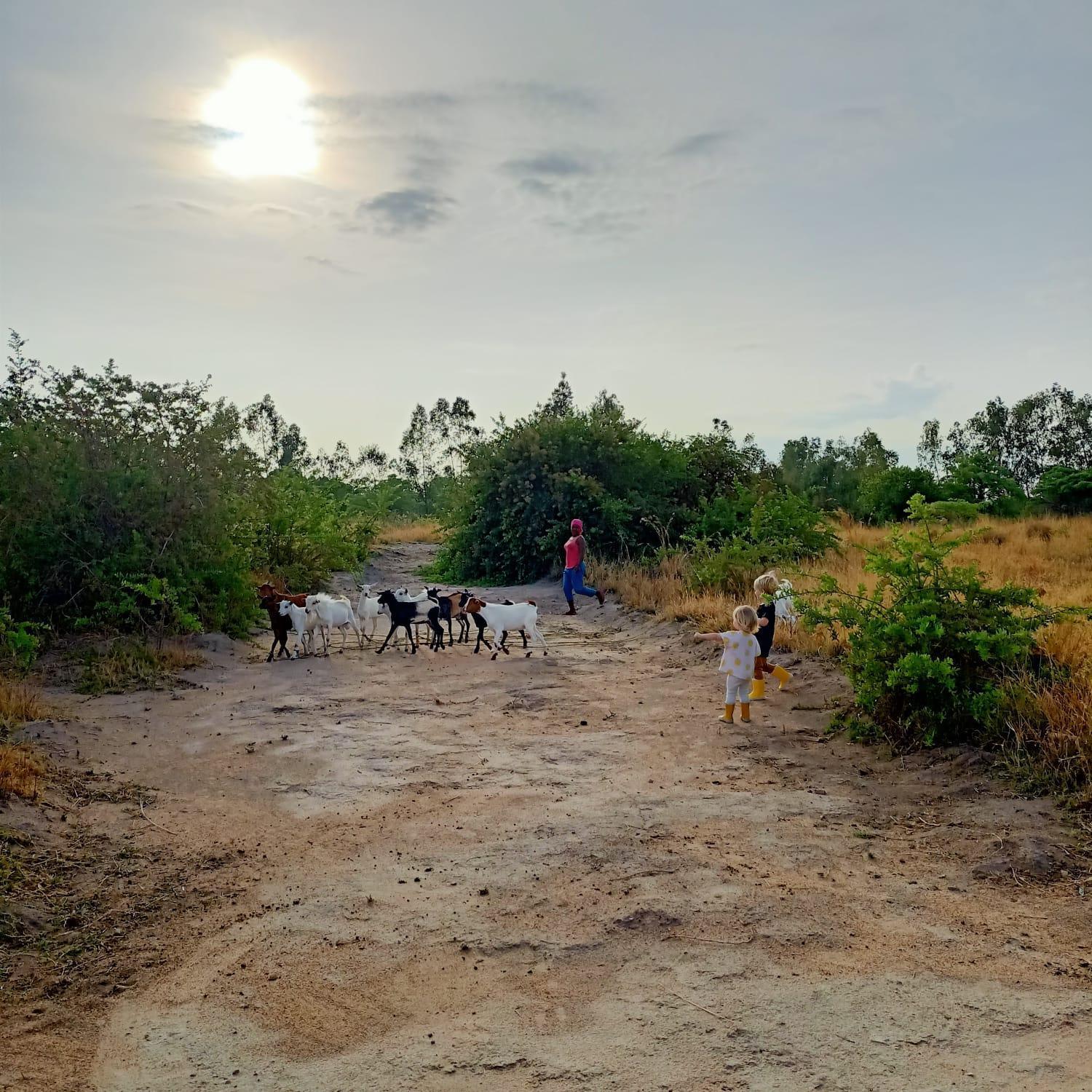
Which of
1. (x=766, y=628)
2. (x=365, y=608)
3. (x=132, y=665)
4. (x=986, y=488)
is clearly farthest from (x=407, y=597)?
(x=986, y=488)

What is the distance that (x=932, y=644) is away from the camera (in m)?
7.66

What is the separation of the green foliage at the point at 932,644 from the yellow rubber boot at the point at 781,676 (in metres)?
1.19

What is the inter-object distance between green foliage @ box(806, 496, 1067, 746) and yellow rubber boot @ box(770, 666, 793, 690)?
1186 millimetres

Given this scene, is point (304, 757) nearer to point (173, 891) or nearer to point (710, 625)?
point (173, 891)

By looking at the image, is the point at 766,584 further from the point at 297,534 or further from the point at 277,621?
the point at 297,534

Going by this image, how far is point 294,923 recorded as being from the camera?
4.80 meters

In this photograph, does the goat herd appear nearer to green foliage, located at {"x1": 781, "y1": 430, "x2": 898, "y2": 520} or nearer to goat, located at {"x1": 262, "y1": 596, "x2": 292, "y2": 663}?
goat, located at {"x1": 262, "y1": 596, "x2": 292, "y2": 663}

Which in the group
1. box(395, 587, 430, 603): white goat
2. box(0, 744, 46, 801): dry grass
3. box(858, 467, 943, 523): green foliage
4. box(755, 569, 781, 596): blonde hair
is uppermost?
box(858, 467, 943, 523): green foliage

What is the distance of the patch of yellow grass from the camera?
8.12 meters

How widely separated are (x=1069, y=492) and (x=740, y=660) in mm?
24996

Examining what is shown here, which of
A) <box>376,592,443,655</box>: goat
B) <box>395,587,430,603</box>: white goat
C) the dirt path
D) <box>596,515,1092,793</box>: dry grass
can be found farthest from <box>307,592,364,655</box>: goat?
<box>596,515,1092,793</box>: dry grass

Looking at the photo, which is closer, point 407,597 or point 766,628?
point 766,628

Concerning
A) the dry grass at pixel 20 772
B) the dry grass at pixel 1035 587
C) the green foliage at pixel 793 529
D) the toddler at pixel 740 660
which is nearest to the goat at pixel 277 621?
the dry grass at pixel 20 772

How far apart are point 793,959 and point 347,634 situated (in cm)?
1146
